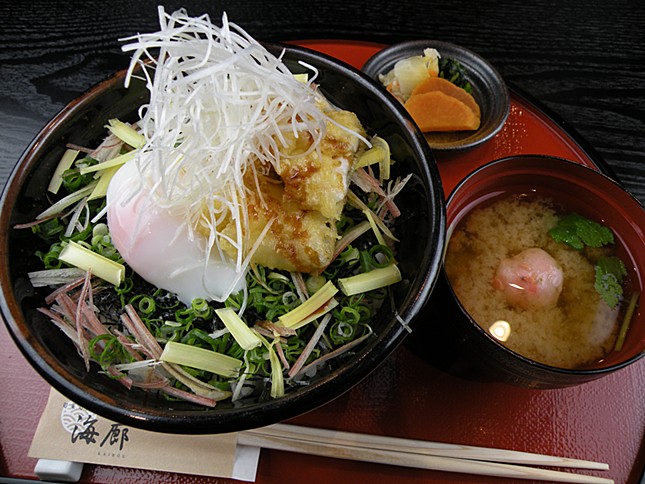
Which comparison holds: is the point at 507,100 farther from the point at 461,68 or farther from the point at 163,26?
the point at 163,26

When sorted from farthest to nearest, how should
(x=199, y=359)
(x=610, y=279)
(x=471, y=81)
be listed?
(x=471, y=81)
(x=610, y=279)
(x=199, y=359)

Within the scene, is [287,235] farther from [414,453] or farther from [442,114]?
[442,114]

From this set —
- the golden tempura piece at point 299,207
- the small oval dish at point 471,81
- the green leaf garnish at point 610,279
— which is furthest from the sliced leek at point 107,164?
the green leaf garnish at point 610,279

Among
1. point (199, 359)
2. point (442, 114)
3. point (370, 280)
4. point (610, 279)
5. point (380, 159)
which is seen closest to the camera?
point (199, 359)

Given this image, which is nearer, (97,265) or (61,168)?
(97,265)

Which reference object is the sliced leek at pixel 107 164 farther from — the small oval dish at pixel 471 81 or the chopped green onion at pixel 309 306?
the small oval dish at pixel 471 81

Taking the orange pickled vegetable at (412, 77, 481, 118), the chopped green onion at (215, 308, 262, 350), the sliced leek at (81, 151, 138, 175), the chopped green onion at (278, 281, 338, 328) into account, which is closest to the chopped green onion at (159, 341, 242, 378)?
the chopped green onion at (215, 308, 262, 350)

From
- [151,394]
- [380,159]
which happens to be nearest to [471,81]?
[380,159]

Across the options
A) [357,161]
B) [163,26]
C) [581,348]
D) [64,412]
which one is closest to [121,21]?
[163,26]
